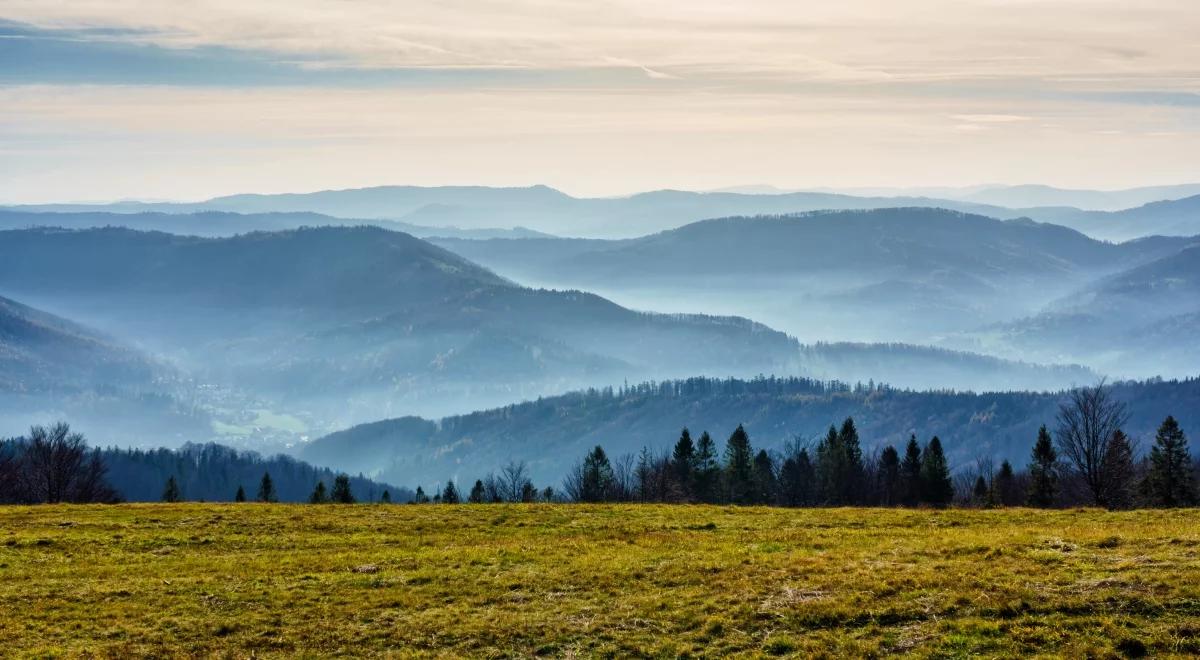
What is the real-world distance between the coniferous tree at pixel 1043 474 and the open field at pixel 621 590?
3534 centimetres

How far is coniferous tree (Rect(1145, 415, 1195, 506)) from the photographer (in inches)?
2876

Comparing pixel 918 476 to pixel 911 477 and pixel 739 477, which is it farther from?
pixel 739 477

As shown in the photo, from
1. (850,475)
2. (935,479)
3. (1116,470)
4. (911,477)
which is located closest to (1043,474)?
(1116,470)

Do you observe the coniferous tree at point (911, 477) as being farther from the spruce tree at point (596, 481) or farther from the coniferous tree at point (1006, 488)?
the spruce tree at point (596, 481)

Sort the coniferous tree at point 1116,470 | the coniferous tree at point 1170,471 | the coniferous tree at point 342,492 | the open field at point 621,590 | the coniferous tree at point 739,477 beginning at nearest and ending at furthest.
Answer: the open field at point 621,590 < the coniferous tree at point 1170,471 < the coniferous tree at point 1116,470 < the coniferous tree at point 342,492 < the coniferous tree at point 739,477

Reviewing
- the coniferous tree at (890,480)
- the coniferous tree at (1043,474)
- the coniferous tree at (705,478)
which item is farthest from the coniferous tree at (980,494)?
the coniferous tree at (705,478)

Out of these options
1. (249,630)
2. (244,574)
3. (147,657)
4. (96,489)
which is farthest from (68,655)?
(96,489)

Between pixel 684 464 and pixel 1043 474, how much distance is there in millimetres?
28951

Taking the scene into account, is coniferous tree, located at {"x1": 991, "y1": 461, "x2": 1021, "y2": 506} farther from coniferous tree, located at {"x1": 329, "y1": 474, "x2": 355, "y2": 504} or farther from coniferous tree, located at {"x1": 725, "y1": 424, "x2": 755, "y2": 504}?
coniferous tree, located at {"x1": 329, "y1": 474, "x2": 355, "y2": 504}

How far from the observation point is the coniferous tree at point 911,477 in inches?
3310

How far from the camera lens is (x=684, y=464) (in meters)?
93.9

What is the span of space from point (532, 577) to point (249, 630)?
25.3ft

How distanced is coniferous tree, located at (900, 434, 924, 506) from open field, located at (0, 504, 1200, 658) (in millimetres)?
42456

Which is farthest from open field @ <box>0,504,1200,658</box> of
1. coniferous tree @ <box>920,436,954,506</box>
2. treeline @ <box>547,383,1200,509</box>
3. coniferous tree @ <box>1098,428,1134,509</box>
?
coniferous tree @ <box>920,436,954,506</box>
